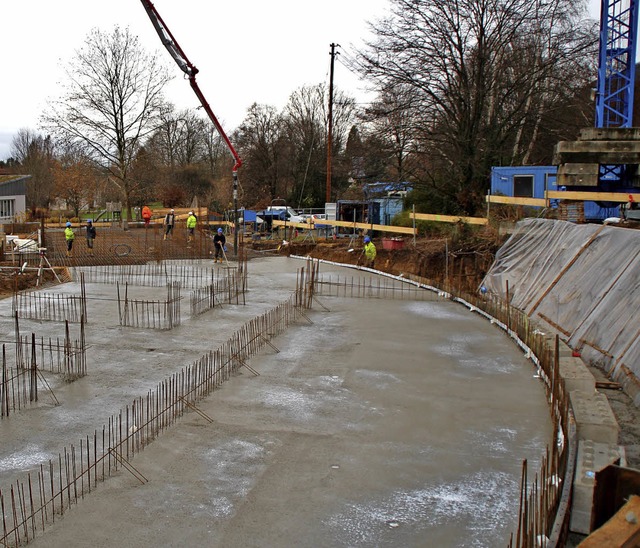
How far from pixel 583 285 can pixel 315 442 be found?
21.3 feet

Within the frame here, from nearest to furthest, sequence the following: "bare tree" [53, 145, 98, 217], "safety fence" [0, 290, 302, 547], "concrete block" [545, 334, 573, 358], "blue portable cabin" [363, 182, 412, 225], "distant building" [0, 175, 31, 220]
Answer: "safety fence" [0, 290, 302, 547] → "concrete block" [545, 334, 573, 358] → "blue portable cabin" [363, 182, 412, 225] → "distant building" [0, 175, 31, 220] → "bare tree" [53, 145, 98, 217]

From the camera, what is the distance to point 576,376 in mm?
8328

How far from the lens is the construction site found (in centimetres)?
561

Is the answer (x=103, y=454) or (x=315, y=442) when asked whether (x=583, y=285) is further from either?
(x=103, y=454)

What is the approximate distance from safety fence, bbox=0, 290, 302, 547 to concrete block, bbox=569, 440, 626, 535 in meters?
4.08

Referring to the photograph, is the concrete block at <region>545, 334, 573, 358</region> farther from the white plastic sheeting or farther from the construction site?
the white plastic sheeting

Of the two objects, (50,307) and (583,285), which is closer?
(583,285)

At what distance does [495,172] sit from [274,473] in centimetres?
1856

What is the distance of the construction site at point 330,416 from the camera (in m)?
5.61

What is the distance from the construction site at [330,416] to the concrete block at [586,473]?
0.02m

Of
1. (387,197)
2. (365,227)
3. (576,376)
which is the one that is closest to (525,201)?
(365,227)

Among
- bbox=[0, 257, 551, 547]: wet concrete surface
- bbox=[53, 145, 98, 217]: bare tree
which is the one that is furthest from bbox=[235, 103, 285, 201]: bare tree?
bbox=[0, 257, 551, 547]: wet concrete surface

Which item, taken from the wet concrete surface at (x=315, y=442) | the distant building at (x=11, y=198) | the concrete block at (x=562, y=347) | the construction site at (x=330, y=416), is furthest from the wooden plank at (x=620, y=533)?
the distant building at (x=11, y=198)

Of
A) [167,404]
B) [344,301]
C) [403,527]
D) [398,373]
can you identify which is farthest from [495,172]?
[403,527]
